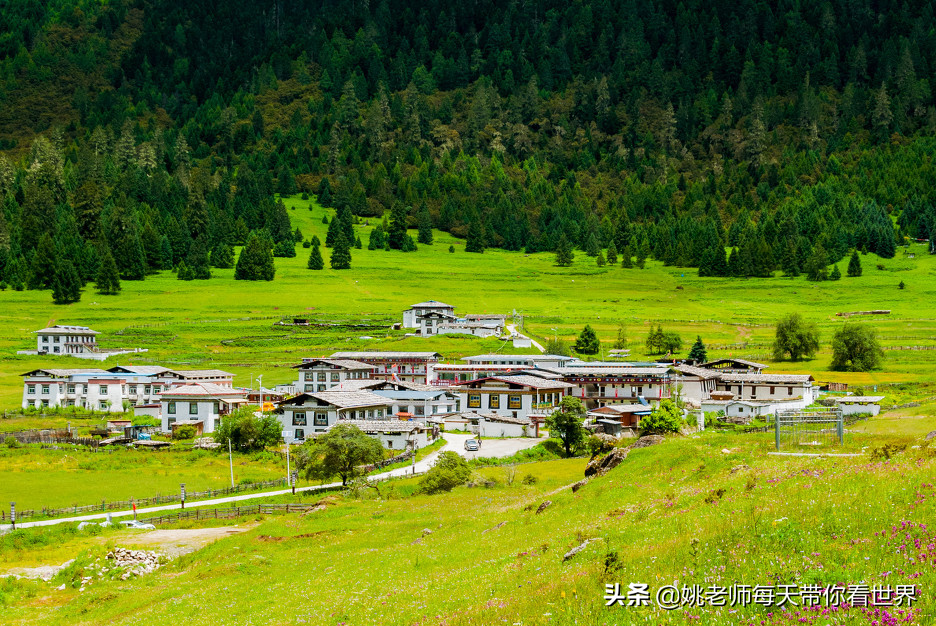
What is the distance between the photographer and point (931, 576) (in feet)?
48.3

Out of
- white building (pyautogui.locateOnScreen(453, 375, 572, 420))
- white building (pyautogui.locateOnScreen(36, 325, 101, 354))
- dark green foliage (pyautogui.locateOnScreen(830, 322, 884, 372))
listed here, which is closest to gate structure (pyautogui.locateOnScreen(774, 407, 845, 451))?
white building (pyautogui.locateOnScreen(453, 375, 572, 420))

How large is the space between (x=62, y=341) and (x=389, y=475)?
3308 inches

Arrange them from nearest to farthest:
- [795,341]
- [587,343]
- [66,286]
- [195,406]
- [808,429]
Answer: [808,429] < [195,406] < [795,341] < [587,343] < [66,286]

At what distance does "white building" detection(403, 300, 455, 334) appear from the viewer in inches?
5867

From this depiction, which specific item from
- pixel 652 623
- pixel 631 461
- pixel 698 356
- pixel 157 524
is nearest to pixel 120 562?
pixel 157 524

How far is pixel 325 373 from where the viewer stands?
352 feet

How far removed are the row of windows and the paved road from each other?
8014mm

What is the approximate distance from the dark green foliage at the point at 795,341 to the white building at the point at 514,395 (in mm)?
42251

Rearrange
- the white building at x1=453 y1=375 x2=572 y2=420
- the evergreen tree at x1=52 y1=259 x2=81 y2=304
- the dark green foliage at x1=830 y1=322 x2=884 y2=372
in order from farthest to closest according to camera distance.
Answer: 1. the evergreen tree at x1=52 y1=259 x2=81 y2=304
2. the dark green foliage at x1=830 y1=322 x2=884 y2=372
3. the white building at x1=453 y1=375 x2=572 y2=420

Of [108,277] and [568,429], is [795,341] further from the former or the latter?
[108,277]

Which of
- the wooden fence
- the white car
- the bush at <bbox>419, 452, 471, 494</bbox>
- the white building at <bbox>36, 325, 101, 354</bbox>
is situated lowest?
the wooden fence

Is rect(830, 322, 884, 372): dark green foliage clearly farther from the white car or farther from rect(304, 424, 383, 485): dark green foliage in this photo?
the white car

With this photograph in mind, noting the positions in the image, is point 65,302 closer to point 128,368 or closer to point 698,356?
point 128,368

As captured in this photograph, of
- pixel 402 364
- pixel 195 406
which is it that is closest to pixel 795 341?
pixel 402 364
